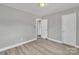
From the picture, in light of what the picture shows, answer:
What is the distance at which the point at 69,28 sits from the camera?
5.83 feet

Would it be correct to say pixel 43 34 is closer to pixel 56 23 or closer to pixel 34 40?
pixel 34 40

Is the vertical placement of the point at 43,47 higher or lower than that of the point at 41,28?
lower

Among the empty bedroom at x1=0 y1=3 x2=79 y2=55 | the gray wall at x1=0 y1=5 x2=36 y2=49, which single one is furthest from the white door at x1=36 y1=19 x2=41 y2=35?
the gray wall at x1=0 y1=5 x2=36 y2=49

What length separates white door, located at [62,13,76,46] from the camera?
5.79 ft

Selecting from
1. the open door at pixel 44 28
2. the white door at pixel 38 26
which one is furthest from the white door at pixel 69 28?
the white door at pixel 38 26

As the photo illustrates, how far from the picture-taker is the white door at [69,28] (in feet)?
5.79

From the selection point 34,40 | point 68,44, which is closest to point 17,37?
point 34,40

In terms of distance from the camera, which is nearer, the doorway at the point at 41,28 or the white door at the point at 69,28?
the white door at the point at 69,28

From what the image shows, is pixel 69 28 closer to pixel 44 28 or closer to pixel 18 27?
pixel 44 28

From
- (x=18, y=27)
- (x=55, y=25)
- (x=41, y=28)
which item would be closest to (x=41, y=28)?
(x=41, y=28)

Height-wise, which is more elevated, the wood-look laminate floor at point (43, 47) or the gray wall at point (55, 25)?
the gray wall at point (55, 25)

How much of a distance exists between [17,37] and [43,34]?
59 cm

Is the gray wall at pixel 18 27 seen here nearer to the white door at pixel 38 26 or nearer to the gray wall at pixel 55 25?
the white door at pixel 38 26
